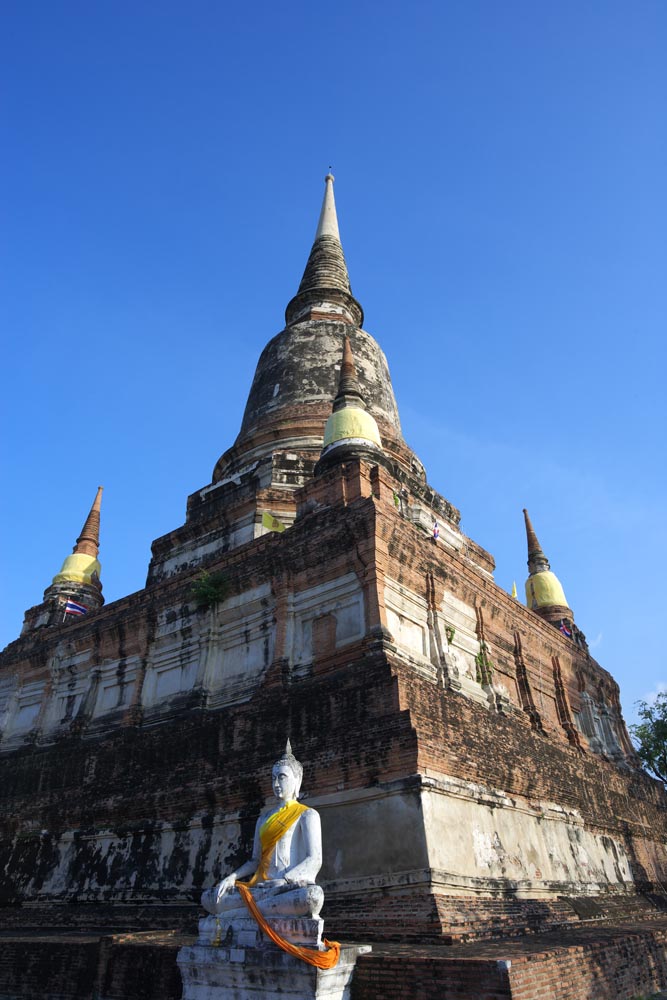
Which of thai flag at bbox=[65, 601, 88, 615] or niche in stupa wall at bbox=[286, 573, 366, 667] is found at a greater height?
thai flag at bbox=[65, 601, 88, 615]

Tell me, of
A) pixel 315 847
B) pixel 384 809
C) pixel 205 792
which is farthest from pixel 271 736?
pixel 315 847

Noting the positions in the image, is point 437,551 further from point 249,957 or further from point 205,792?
point 249,957

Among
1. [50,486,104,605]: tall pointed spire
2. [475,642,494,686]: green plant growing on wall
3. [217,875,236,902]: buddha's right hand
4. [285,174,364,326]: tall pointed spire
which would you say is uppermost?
[285,174,364,326]: tall pointed spire

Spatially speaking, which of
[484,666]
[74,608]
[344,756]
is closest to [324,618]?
[344,756]

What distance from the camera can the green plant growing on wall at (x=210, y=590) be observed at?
14.4m

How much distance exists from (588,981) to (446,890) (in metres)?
1.99

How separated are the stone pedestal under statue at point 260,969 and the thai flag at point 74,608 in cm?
1615

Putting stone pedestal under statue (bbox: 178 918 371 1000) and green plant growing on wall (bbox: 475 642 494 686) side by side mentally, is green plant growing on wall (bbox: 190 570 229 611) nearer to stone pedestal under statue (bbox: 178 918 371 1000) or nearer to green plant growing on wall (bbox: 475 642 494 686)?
green plant growing on wall (bbox: 475 642 494 686)

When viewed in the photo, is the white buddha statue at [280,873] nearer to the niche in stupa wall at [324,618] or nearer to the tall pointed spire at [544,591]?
the niche in stupa wall at [324,618]

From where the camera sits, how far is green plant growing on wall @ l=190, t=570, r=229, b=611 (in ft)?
47.3

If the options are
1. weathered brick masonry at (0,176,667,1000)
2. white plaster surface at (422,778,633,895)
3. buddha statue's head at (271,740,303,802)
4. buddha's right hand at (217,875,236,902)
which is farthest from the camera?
white plaster surface at (422,778,633,895)

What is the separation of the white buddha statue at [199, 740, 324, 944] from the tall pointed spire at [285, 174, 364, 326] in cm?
2183

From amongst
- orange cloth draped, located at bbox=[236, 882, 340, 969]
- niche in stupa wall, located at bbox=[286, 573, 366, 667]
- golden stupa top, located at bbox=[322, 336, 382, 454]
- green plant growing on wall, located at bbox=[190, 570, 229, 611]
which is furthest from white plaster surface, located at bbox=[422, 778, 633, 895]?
golden stupa top, located at bbox=[322, 336, 382, 454]

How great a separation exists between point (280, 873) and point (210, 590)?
8399 mm
